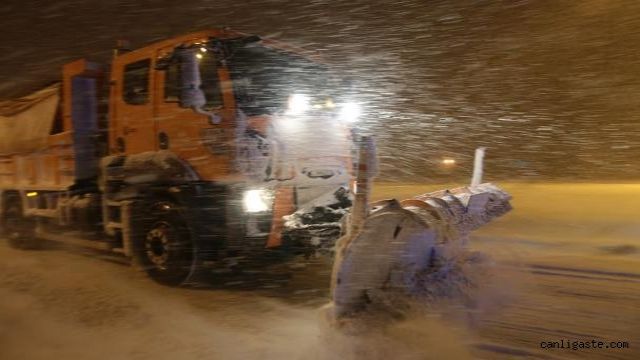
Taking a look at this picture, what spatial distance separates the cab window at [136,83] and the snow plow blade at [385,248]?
111 inches

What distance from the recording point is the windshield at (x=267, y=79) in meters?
5.98

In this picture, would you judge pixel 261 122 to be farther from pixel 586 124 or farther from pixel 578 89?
pixel 578 89

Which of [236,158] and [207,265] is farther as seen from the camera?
[207,265]

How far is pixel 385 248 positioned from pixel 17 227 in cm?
664

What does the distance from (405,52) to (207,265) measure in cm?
3916

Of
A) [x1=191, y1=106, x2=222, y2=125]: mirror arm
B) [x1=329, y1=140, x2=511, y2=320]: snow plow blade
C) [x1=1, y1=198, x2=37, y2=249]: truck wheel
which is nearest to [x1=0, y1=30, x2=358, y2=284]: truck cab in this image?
[x1=191, y1=106, x2=222, y2=125]: mirror arm

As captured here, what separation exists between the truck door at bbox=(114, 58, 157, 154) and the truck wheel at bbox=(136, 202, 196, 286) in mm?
728

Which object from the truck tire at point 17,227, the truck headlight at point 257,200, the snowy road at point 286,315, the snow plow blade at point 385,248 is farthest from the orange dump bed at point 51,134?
the snow plow blade at point 385,248

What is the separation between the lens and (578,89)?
34.8 meters

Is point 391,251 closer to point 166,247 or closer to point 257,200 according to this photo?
point 257,200

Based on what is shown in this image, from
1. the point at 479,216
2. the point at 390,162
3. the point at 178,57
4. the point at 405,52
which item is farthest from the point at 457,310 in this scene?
the point at 405,52

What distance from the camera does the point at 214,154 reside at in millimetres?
5930

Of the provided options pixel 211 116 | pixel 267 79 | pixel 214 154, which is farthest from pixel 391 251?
pixel 267 79

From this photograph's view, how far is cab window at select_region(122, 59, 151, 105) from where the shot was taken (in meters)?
6.54
